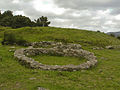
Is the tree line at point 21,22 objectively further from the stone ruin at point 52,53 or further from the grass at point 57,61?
the grass at point 57,61

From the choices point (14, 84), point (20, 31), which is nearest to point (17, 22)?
point (20, 31)

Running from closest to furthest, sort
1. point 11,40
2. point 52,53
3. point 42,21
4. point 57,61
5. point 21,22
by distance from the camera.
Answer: point 57,61 < point 52,53 < point 11,40 < point 21,22 < point 42,21

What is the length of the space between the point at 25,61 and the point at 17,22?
2125 inches

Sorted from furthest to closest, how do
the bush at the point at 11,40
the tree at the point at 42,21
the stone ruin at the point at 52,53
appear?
1. the tree at the point at 42,21
2. the bush at the point at 11,40
3. the stone ruin at the point at 52,53

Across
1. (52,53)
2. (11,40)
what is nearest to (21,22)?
(11,40)

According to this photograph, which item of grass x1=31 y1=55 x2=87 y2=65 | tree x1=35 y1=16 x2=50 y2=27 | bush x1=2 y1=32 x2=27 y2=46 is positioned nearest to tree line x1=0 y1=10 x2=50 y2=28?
tree x1=35 y1=16 x2=50 y2=27

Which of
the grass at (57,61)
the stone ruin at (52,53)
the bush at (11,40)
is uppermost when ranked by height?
the bush at (11,40)

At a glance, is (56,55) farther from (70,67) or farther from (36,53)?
(70,67)

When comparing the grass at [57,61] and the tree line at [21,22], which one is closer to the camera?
the grass at [57,61]

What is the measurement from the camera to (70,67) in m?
9.80

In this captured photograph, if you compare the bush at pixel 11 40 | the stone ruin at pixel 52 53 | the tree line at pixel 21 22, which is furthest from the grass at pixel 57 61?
the tree line at pixel 21 22

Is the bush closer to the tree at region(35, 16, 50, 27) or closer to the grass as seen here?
the grass

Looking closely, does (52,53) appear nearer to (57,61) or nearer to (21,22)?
(57,61)

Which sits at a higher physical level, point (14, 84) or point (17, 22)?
point (17, 22)
